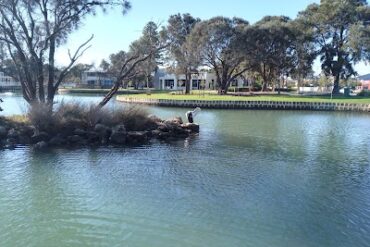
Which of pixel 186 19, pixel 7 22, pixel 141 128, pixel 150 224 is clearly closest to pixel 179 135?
pixel 141 128

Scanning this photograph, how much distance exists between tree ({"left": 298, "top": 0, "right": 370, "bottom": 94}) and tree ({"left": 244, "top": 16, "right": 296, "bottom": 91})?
524 centimetres


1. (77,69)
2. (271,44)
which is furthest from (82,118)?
(271,44)

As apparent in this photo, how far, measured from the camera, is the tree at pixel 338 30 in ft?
213

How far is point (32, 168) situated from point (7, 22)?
479 inches

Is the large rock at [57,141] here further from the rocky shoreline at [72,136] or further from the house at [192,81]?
the house at [192,81]

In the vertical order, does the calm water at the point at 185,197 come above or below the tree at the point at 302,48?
below

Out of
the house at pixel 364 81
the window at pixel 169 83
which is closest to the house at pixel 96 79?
the window at pixel 169 83

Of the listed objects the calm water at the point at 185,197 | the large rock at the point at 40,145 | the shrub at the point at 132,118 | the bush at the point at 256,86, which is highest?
the bush at the point at 256,86

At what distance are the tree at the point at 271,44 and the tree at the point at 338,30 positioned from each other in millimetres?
5242

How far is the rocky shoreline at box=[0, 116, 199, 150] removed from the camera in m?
20.3

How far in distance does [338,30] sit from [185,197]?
6486cm

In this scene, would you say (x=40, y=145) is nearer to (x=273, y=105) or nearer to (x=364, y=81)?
(x=273, y=105)

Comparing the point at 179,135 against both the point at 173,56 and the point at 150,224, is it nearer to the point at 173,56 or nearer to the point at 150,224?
the point at 150,224

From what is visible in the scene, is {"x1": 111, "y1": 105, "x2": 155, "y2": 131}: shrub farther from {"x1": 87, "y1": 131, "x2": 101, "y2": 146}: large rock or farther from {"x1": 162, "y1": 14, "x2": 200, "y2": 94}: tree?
{"x1": 162, "y1": 14, "x2": 200, "y2": 94}: tree
